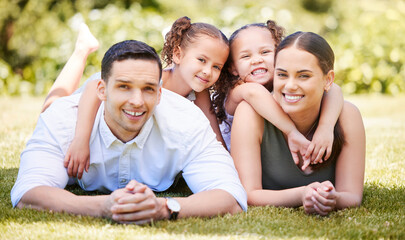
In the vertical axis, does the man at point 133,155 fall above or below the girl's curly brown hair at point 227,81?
below

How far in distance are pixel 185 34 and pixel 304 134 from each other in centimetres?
145

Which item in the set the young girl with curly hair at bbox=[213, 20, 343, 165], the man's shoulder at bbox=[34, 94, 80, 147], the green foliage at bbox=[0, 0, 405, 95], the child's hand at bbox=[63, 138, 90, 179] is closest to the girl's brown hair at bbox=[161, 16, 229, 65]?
the young girl with curly hair at bbox=[213, 20, 343, 165]

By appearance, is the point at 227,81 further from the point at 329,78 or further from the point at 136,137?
the point at 136,137

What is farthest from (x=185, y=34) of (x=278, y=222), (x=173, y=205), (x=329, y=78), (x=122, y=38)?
(x=122, y=38)

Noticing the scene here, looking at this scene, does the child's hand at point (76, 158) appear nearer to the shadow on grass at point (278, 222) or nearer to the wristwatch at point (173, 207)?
the shadow on grass at point (278, 222)

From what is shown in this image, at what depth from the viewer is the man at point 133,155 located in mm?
2787

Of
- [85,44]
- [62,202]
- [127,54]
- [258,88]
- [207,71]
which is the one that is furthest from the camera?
[85,44]

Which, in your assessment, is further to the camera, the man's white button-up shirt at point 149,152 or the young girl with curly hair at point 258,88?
the young girl with curly hair at point 258,88

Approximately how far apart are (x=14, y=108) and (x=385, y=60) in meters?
6.70

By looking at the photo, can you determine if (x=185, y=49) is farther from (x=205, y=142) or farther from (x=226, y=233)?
(x=226, y=233)

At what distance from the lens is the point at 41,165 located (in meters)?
2.99

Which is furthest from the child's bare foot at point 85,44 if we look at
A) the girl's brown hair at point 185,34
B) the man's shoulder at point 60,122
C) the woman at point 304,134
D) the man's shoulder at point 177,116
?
the woman at point 304,134

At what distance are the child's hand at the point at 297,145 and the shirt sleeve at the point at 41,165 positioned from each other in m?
1.51

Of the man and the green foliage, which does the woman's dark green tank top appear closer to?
the man
